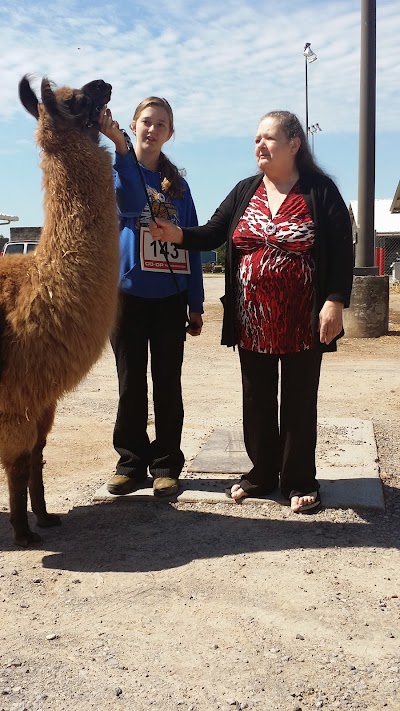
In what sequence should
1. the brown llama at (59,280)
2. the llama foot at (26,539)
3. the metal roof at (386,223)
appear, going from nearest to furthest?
the brown llama at (59,280) → the llama foot at (26,539) → the metal roof at (386,223)

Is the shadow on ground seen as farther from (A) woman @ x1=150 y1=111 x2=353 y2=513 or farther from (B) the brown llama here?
(B) the brown llama

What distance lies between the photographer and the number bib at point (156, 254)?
13.3 ft

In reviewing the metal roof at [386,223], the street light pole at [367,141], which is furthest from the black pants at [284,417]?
the metal roof at [386,223]

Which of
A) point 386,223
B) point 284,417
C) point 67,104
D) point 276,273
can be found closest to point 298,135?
point 276,273

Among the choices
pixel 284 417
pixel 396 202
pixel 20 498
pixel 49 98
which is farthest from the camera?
pixel 396 202

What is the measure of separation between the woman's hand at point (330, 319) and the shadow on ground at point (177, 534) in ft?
3.53

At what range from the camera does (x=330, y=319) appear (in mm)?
3689

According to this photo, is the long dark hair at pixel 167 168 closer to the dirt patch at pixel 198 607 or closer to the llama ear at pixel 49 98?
the llama ear at pixel 49 98

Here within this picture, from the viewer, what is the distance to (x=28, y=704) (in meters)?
2.31

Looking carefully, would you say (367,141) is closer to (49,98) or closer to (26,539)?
(49,98)

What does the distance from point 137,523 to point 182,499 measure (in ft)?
1.29

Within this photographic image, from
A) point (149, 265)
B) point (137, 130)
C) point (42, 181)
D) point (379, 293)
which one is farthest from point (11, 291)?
point (379, 293)

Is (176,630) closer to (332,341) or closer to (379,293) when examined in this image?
(332,341)

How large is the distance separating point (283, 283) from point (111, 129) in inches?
48.1
